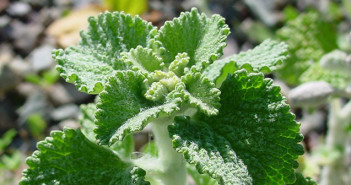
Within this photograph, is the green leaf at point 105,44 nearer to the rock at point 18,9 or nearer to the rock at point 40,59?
the rock at point 40,59

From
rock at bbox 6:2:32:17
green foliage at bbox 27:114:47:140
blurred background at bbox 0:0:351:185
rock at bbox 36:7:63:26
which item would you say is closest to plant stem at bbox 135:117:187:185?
blurred background at bbox 0:0:351:185

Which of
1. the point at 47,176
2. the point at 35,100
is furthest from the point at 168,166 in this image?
the point at 35,100

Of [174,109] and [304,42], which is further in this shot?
[304,42]

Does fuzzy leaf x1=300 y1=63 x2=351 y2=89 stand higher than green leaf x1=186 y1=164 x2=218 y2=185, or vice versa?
fuzzy leaf x1=300 y1=63 x2=351 y2=89

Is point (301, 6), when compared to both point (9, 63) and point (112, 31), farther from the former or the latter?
point (112, 31)

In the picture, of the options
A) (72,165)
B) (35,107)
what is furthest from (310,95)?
(35,107)

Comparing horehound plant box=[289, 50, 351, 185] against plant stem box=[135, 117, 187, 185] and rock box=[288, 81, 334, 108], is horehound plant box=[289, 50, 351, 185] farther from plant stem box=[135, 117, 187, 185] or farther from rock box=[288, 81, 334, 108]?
plant stem box=[135, 117, 187, 185]

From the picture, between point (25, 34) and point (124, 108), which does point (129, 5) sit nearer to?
point (25, 34)

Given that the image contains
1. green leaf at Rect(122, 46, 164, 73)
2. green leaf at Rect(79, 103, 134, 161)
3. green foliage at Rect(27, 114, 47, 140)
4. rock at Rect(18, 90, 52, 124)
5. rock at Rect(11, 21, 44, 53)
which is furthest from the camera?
rock at Rect(11, 21, 44, 53)
